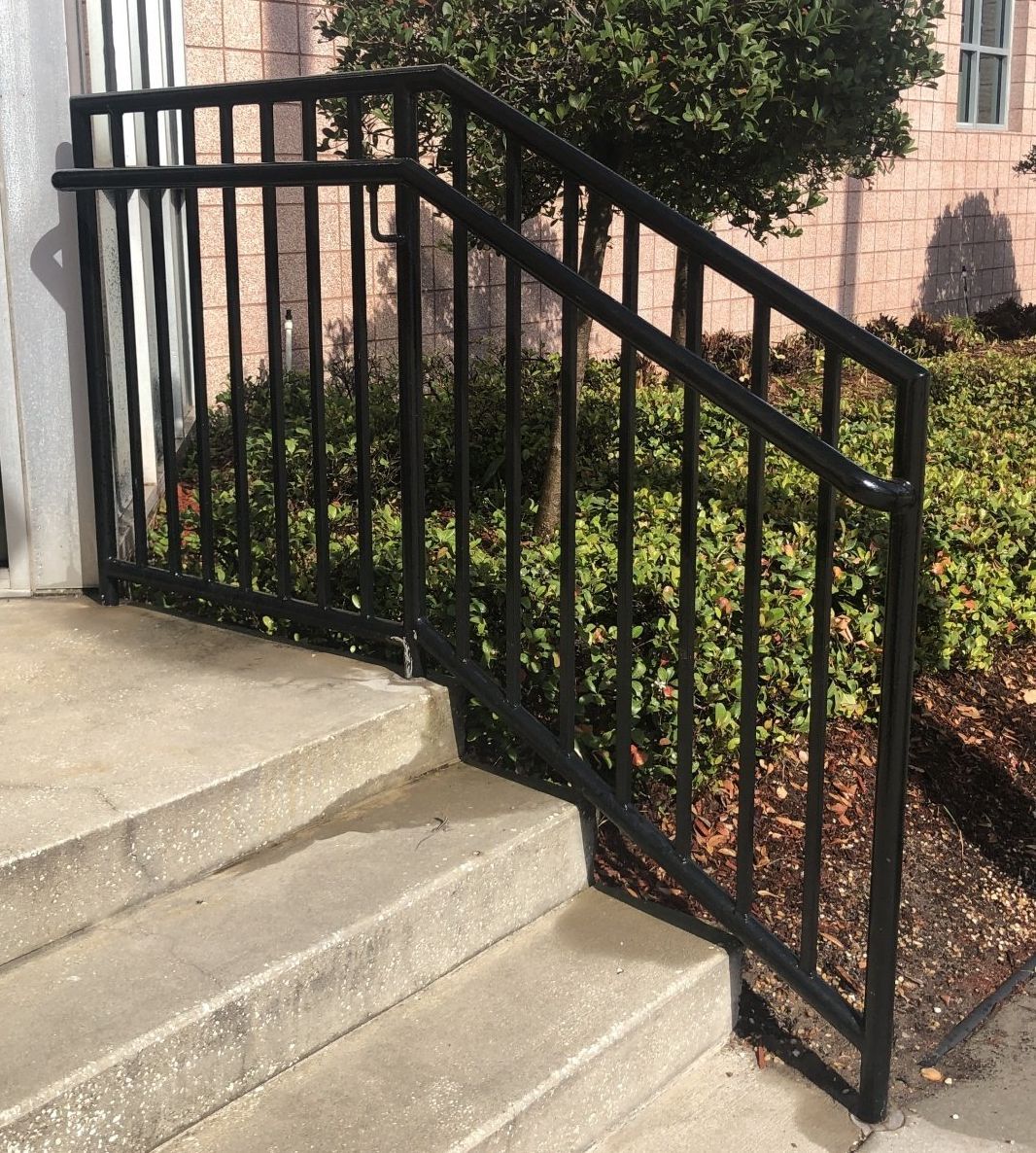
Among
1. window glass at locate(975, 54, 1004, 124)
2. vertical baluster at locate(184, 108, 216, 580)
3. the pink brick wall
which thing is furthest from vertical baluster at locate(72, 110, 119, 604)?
window glass at locate(975, 54, 1004, 124)

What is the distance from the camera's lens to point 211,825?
2467 mm

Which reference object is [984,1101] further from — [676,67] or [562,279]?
[676,67]

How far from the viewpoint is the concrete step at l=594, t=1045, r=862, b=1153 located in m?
2.35

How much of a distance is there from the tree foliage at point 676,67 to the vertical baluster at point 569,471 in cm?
137

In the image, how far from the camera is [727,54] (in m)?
3.87

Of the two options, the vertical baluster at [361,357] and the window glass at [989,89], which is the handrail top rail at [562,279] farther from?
the window glass at [989,89]

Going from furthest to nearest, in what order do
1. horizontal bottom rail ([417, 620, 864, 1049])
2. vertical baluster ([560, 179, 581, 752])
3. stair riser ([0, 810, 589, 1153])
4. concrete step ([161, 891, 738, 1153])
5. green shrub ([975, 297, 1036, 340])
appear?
green shrub ([975, 297, 1036, 340]) < vertical baluster ([560, 179, 581, 752]) < horizontal bottom rail ([417, 620, 864, 1049]) < concrete step ([161, 891, 738, 1153]) < stair riser ([0, 810, 589, 1153])

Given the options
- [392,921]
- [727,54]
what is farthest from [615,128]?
[392,921]

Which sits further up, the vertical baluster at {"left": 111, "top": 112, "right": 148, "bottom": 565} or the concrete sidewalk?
the vertical baluster at {"left": 111, "top": 112, "right": 148, "bottom": 565}

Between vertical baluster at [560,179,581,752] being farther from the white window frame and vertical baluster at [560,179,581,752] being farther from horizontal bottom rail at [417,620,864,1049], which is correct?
the white window frame

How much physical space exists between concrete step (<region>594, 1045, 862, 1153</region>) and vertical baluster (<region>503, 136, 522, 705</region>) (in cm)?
84

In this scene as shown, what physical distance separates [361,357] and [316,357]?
0.46 ft

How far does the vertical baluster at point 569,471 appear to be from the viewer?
2.60 meters

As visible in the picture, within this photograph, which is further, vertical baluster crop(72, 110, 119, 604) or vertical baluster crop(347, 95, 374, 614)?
vertical baluster crop(72, 110, 119, 604)
